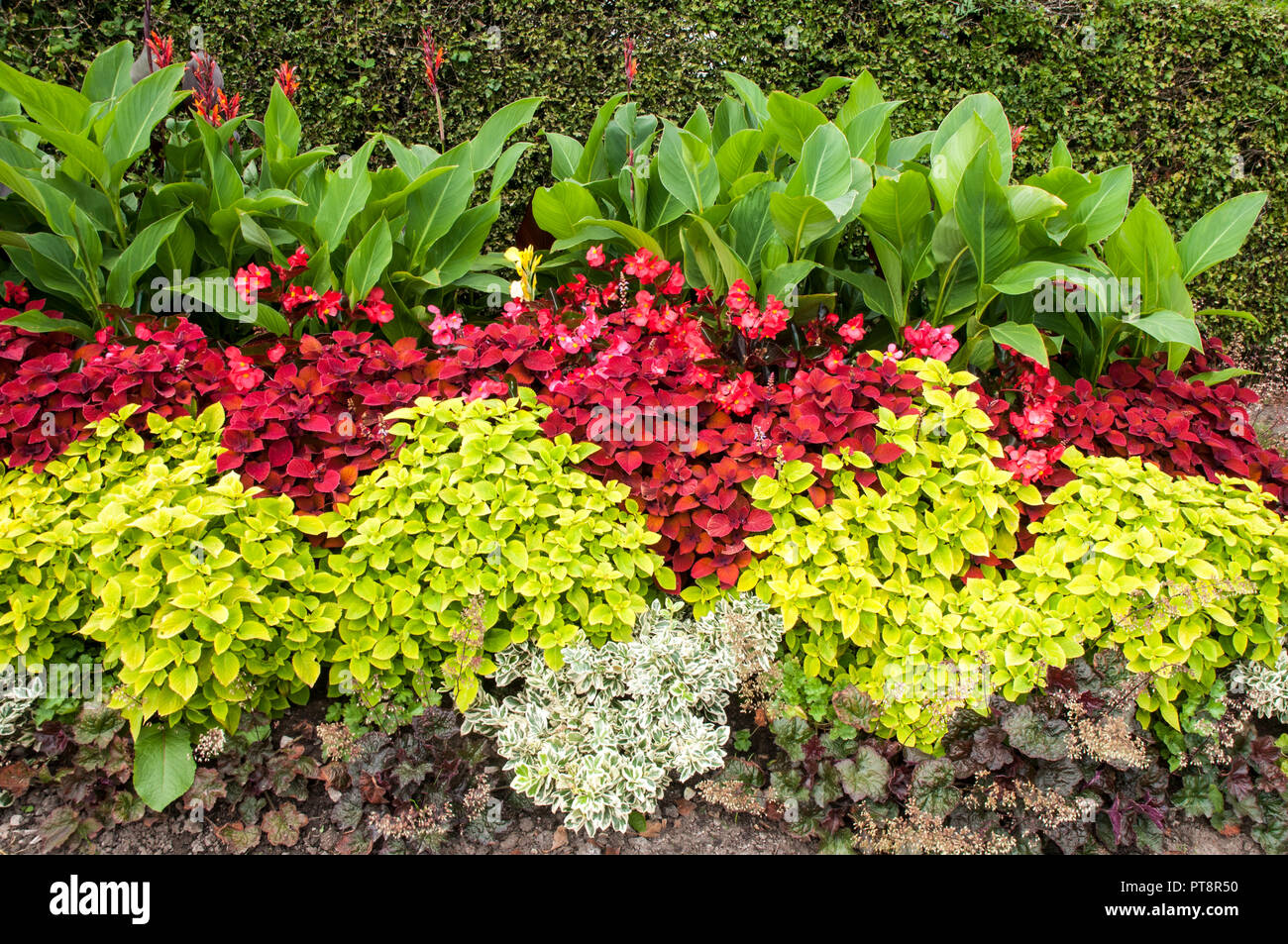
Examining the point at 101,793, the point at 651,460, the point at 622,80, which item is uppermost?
the point at 622,80

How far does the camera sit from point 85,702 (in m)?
2.17

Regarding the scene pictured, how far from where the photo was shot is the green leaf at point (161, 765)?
2.08 m

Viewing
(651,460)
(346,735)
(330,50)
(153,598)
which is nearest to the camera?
(153,598)

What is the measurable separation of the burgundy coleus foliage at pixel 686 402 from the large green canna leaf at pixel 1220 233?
1332mm

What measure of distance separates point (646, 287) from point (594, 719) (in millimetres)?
1537

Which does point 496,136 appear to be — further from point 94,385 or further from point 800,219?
point 94,385

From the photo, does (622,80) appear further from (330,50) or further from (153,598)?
(153,598)

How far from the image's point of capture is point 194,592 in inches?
76.6

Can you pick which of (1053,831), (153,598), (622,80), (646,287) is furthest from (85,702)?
(622,80)

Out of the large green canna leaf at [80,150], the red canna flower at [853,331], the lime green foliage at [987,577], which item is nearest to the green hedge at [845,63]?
the large green canna leaf at [80,150]

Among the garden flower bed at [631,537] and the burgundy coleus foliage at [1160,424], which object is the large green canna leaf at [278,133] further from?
the burgundy coleus foliage at [1160,424]

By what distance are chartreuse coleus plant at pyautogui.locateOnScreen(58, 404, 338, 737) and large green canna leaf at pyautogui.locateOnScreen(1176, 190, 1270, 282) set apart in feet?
9.97

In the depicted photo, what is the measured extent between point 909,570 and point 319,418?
66.9 inches

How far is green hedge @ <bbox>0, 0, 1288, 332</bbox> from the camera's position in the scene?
14.4ft
